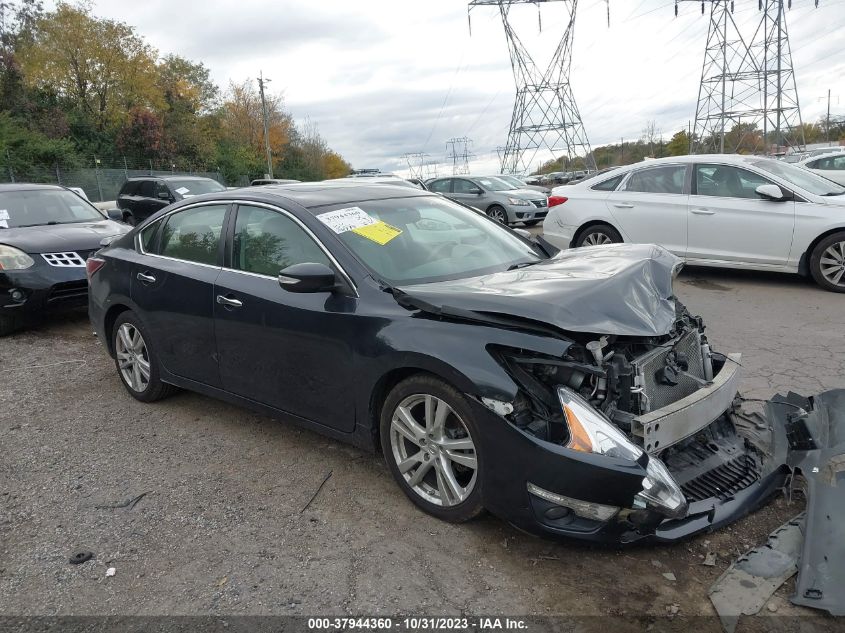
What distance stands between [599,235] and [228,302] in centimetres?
634

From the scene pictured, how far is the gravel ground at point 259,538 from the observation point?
2609 millimetres

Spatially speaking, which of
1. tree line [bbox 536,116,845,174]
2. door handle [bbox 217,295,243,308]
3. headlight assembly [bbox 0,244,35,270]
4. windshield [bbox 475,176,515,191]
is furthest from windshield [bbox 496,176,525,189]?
tree line [bbox 536,116,845,174]

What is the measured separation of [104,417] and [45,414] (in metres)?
0.50

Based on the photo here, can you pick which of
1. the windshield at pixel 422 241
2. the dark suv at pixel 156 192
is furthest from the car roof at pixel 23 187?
the dark suv at pixel 156 192

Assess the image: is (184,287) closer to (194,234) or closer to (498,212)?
(194,234)

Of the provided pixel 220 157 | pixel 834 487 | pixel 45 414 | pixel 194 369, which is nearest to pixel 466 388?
pixel 834 487

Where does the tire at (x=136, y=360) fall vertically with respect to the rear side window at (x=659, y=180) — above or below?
below

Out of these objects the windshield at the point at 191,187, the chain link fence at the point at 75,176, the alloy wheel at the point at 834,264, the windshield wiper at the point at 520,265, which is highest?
the chain link fence at the point at 75,176

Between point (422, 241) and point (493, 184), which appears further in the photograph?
point (493, 184)

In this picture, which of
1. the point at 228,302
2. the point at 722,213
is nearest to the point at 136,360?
the point at 228,302

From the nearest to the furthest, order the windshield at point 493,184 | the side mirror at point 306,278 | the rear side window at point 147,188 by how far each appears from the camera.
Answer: the side mirror at point 306,278, the rear side window at point 147,188, the windshield at point 493,184

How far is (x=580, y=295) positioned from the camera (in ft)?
9.43

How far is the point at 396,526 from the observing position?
312 centimetres

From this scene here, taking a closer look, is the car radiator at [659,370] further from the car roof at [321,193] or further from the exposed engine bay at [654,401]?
the car roof at [321,193]
